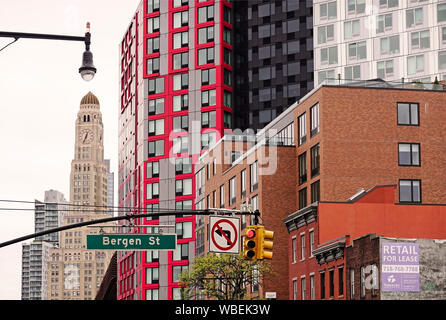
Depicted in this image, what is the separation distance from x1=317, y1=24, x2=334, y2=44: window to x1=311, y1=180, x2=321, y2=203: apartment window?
2192 inches

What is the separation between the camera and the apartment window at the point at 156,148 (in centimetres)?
13638

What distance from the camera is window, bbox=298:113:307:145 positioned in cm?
7688

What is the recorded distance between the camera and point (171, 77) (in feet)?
452

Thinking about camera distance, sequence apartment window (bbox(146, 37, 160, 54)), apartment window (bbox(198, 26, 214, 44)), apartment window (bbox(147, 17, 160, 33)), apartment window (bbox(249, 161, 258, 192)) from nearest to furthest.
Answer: apartment window (bbox(249, 161, 258, 192)) < apartment window (bbox(198, 26, 214, 44)) < apartment window (bbox(146, 37, 160, 54)) < apartment window (bbox(147, 17, 160, 33))

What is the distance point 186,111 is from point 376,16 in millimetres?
32995

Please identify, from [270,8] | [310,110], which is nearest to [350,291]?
[310,110]

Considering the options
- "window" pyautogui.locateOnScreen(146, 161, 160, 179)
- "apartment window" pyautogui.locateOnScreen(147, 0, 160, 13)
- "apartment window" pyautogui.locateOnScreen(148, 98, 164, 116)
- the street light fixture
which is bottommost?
the street light fixture

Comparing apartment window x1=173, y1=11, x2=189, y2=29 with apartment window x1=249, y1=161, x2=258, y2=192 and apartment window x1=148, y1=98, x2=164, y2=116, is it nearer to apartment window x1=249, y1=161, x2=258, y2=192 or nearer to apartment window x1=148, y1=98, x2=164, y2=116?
apartment window x1=148, y1=98, x2=164, y2=116

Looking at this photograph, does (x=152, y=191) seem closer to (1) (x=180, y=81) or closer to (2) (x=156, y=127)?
(2) (x=156, y=127)

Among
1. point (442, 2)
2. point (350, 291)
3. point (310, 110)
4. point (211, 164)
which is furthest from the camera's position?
point (442, 2)

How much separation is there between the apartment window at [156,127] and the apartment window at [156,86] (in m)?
4.92

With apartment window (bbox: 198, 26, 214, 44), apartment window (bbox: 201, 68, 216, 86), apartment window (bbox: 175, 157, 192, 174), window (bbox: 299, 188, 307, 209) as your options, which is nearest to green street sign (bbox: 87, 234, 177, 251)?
window (bbox: 299, 188, 307, 209)

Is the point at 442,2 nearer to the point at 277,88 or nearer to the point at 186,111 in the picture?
the point at 277,88

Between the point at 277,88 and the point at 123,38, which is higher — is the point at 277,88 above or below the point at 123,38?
below
